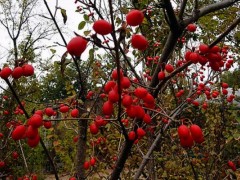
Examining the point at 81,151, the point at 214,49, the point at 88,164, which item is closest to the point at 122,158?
the point at 214,49

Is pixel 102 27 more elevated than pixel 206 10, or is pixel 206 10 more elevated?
pixel 206 10

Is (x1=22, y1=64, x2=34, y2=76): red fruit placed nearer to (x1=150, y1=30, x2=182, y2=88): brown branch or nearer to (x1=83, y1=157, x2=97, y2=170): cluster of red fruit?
(x1=150, y1=30, x2=182, y2=88): brown branch

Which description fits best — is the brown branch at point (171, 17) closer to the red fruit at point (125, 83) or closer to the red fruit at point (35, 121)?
the red fruit at point (125, 83)

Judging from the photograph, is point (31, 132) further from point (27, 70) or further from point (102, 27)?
point (102, 27)

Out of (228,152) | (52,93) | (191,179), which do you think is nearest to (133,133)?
(191,179)

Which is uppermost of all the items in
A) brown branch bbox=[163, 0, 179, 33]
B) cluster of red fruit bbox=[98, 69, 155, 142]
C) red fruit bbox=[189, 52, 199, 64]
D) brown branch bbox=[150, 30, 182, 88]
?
brown branch bbox=[163, 0, 179, 33]

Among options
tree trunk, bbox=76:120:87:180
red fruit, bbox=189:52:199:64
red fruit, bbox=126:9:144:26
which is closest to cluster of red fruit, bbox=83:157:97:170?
tree trunk, bbox=76:120:87:180

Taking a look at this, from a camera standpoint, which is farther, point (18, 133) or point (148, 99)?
point (148, 99)

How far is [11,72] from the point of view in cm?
154

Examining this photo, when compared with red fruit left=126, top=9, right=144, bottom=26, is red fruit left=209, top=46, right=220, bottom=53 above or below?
above

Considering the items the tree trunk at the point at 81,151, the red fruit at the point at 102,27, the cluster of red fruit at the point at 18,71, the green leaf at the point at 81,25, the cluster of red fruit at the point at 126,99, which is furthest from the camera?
the tree trunk at the point at 81,151

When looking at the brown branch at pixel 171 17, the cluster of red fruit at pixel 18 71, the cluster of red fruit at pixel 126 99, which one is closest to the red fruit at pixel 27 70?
the cluster of red fruit at pixel 18 71

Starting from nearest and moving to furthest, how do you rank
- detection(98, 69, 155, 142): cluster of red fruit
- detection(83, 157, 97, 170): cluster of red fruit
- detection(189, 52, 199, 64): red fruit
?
detection(98, 69, 155, 142): cluster of red fruit < detection(189, 52, 199, 64): red fruit < detection(83, 157, 97, 170): cluster of red fruit

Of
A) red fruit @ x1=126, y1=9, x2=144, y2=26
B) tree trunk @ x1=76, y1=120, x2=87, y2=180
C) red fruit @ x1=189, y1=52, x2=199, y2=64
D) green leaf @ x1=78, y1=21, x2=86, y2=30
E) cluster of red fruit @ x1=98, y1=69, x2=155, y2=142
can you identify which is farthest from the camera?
tree trunk @ x1=76, y1=120, x2=87, y2=180
